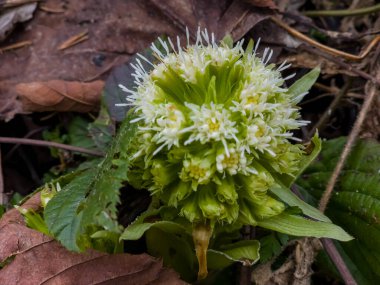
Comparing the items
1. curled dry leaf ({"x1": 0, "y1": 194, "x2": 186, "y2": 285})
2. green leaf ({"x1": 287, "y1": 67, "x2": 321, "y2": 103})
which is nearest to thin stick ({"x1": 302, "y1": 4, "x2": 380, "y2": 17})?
green leaf ({"x1": 287, "y1": 67, "x2": 321, "y2": 103})

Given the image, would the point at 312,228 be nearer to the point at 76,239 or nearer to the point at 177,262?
the point at 177,262

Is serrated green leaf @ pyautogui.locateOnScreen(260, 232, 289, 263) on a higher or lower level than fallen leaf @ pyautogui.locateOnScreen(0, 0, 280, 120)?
lower

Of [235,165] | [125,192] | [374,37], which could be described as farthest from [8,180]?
[374,37]

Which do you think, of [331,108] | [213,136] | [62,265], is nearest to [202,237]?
[213,136]

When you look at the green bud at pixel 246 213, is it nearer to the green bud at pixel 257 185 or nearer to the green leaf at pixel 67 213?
the green bud at pixel 257 185

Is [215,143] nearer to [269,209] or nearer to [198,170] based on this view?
[198,170]

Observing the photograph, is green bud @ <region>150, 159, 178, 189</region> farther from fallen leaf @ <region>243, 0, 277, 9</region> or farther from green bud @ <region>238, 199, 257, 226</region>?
fallen leaf @ <region>243, 0, 277, 9</region>
